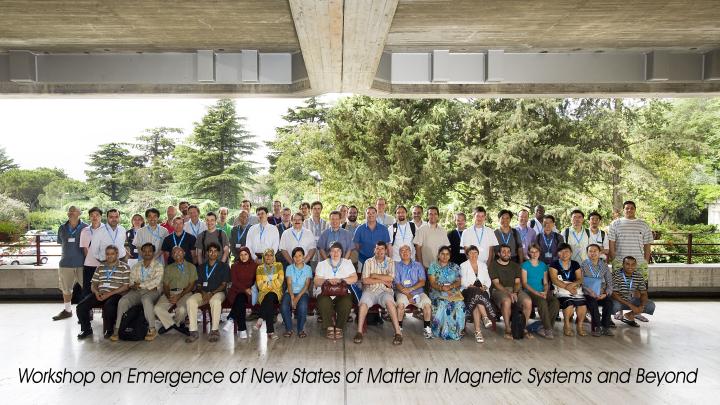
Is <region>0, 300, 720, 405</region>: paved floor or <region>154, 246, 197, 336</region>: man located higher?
<region>154, 246, 197, 336</region>: man

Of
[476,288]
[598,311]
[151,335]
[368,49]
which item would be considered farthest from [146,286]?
[598,311]

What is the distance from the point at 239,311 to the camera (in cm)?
669

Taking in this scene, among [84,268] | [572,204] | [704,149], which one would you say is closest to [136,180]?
[572,204]

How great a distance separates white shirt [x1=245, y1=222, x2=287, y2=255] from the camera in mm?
7305

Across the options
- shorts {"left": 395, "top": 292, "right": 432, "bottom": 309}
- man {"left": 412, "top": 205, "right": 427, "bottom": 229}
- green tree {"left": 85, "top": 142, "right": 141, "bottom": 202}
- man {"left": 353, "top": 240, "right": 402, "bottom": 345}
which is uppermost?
green tree {"left": 85, "top": 142, "right": 141, "bottom": 202}

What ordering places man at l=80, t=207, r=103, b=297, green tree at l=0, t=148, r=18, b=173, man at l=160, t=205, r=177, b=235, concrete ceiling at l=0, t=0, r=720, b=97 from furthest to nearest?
green tree at l=0, t=148, r=18, b=173 < man at l=160, t=205, r=177, b=235 < man at l=80, t=207, r=103, b=297 < concrete ceiling at l=0, t=0, r=720, b=97

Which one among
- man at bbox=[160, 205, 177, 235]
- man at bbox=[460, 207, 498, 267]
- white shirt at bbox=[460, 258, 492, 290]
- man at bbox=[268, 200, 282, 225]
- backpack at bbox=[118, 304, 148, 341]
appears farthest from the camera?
man at bbox=[268, 200, 282, 225]

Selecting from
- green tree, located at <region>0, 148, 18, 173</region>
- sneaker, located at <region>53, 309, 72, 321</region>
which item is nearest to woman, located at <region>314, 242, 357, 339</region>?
sneaker, located at <region>53, 309, 72, 321</region>

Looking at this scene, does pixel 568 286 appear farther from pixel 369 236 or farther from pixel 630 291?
pixel 369 236

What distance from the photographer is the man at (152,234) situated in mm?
7543

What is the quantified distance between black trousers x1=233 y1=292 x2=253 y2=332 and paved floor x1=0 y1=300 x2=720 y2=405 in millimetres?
174

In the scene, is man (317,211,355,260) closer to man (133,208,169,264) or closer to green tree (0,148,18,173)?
man (133,208,169,264)

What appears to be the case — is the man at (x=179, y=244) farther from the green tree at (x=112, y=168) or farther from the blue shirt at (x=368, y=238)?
the green tree at (x=112, y=168)

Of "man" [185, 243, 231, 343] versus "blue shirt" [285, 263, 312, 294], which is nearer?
"man" [185, 243, 231, 343]
